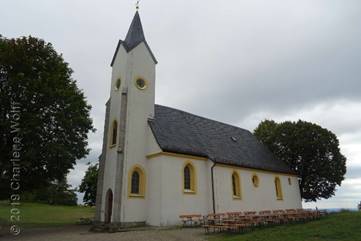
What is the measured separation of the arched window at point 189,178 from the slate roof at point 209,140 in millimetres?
1157

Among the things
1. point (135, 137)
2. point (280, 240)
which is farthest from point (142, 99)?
point (280, 240)

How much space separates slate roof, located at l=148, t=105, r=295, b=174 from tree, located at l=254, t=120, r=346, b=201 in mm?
2022

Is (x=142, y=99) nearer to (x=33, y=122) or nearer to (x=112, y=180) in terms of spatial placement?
(x=112, y=180)

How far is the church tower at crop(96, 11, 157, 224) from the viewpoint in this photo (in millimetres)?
20188

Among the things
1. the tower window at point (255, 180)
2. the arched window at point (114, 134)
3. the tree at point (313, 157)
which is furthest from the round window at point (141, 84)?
the tree at point (313, 157)

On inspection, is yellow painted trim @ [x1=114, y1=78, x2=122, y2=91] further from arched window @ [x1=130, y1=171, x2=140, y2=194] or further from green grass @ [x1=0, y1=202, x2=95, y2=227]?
green grass @ [x1=0, y1=202, x2=95, y2=227]

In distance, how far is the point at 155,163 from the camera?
21.2m

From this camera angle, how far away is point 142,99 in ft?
76.2

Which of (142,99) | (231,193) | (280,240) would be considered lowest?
(280,240)

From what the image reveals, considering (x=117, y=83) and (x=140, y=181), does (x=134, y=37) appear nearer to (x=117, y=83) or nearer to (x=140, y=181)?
(x=117, y=83)

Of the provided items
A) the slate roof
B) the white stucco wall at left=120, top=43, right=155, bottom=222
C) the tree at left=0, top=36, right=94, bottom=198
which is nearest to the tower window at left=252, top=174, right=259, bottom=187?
the slate roof

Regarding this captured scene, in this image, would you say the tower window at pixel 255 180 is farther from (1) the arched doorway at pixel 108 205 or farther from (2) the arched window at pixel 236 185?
(1) the arched doorway at pixel 108 205

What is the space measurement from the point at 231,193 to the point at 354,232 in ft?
39.8

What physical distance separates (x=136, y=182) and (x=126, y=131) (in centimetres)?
372
